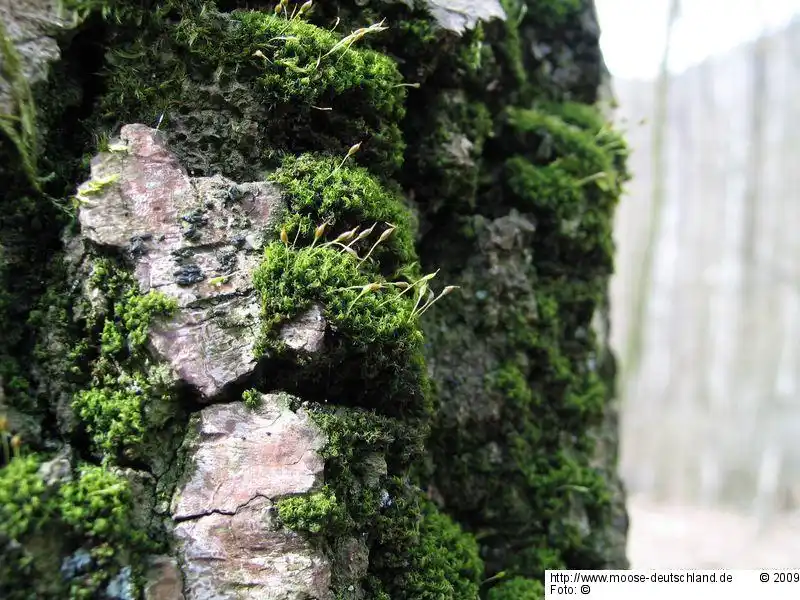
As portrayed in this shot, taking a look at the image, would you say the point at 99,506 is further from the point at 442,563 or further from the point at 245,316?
the point at 442,563

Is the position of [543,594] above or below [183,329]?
below

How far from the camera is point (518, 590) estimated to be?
1805mm

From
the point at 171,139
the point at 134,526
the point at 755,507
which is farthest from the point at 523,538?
the point at 755,507

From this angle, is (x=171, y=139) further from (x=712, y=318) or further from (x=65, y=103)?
(x=712, y=318)

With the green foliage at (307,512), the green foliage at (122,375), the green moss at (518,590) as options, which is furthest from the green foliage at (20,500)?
the green moss at (518,590)

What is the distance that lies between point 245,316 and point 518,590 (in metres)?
1.34

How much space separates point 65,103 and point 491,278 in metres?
1.45

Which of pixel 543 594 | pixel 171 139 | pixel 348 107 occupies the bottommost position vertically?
pixel 543 594

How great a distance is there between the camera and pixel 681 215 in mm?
9562

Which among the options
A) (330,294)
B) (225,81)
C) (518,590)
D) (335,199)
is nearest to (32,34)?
(225,81)

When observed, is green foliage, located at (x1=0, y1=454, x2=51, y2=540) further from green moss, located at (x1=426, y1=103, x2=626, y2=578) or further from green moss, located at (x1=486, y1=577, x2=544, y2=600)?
green moss, located at (x1=486, y1=577, x2=544, y2=600)

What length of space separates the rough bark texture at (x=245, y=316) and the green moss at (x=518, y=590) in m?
0.01

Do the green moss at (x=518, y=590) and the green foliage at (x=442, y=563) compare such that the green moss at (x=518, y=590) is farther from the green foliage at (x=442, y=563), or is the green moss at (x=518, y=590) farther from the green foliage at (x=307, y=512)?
the green foliage at (x=307, y=512)

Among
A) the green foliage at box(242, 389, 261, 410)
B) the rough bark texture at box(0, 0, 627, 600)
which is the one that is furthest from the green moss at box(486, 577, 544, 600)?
the green foliage at box(242, 389, 261, 410)
